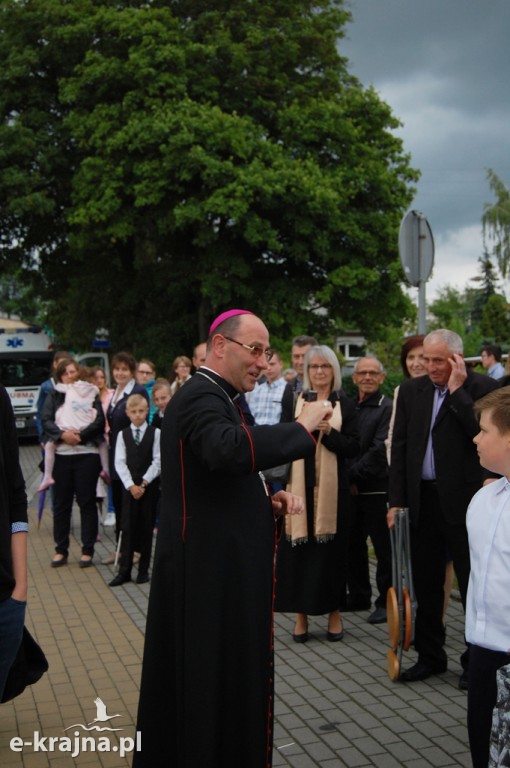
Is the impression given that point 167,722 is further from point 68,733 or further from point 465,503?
point 465,503

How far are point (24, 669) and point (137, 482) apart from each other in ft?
14.7

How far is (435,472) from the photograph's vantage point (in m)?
5.30

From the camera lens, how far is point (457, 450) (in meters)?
5.26

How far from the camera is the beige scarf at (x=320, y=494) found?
242 inches

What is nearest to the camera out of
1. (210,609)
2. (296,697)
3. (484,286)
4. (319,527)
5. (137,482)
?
(210,609)

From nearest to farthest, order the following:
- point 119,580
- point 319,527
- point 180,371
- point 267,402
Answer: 1. point 319,527
2. point 119,580
3. point 267,402
4. point 180,371

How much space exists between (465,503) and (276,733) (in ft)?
5.50

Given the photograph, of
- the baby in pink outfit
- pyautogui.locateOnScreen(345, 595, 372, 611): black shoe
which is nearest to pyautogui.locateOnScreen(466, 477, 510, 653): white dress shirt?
pyautogui.locateOnScreen(345, 595, 372, 611): black shoe

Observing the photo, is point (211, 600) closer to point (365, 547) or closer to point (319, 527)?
point (319, 527)

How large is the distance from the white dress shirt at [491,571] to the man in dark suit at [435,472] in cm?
171

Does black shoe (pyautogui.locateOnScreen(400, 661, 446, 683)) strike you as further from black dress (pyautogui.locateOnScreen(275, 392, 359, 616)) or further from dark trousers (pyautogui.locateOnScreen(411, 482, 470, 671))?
black dress (pyautogui.locateOnScreen(275, 392, 359, 616))

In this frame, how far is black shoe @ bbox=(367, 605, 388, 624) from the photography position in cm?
680

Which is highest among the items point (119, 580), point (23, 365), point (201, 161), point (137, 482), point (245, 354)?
point (201, 161)

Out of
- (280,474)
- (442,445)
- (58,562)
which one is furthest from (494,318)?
(442,445)
